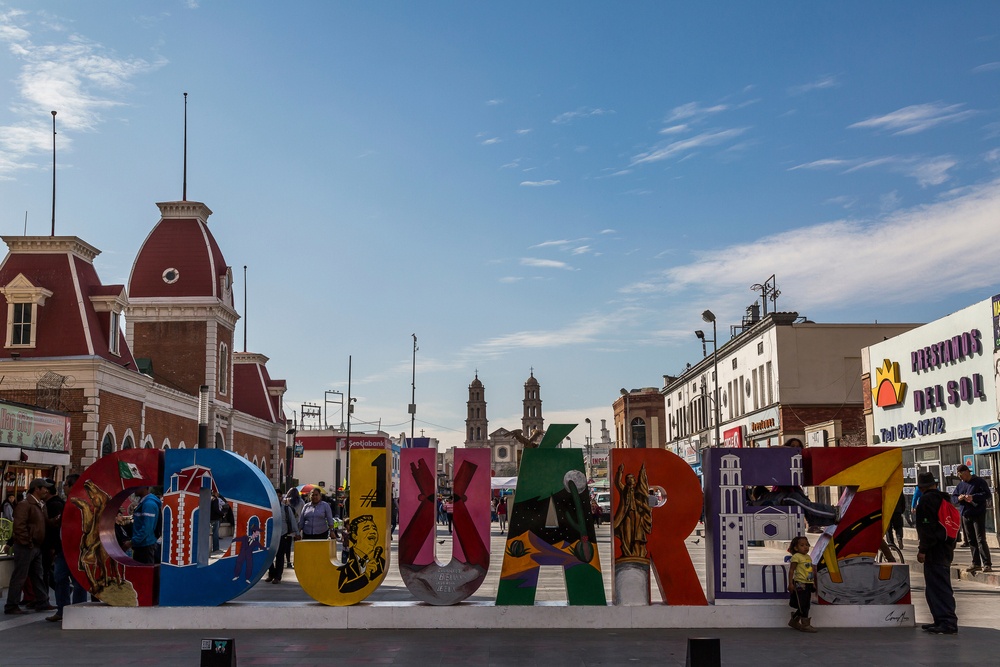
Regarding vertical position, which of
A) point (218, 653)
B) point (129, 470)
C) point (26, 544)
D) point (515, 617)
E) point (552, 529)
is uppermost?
point (129, 470)

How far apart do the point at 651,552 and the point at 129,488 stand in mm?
6545

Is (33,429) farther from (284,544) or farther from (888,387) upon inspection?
(888,387)

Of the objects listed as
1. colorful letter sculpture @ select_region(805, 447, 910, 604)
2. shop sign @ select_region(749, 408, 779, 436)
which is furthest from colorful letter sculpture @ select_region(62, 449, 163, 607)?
shop sign @ select_region(749, 408, 779, 436)

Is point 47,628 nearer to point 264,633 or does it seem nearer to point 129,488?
point 129,488

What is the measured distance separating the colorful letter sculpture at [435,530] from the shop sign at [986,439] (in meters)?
14.7

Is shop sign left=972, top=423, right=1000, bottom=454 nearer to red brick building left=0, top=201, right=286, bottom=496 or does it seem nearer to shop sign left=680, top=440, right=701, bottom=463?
red brick building left=0, top=201, right=286, bottom=496

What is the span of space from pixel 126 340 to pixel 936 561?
33765 mm

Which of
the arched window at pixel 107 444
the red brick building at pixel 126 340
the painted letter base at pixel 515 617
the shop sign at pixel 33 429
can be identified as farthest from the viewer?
the arched window at pixel 107 444

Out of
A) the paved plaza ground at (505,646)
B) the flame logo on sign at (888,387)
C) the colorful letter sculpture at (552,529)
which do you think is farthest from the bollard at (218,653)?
the flame logo on sign at (888,387)

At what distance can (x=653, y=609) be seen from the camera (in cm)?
1175

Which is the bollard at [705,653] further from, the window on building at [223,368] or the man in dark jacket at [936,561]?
the window on building at [223,368]

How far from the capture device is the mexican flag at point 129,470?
40.3 ft

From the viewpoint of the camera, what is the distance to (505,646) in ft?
34.2

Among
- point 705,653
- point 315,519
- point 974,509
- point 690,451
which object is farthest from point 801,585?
point 690,451
